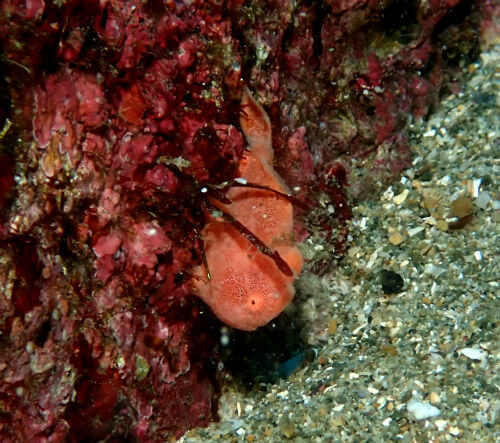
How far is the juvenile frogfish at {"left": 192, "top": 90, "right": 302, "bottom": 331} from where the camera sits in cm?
257

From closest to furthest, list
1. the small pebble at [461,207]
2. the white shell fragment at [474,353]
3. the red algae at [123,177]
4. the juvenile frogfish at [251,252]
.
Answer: the red algae at [123,177] → the juvenile frogfish at [251,252] → the white shell fragment at [474,353] → the small pebble at [461,207]

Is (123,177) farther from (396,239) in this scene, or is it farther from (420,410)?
(396,239)

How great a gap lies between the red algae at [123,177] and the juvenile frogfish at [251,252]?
0.34 feet

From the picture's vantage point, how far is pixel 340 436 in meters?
2.68

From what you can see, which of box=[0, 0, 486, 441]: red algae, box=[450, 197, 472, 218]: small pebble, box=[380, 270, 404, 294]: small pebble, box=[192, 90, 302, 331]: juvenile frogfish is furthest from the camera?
box=[450, 197, 472, 218]: small pebble

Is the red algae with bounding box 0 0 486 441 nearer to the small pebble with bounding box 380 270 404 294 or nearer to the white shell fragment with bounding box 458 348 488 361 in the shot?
the small pebble with bounding box 380 270 404 294

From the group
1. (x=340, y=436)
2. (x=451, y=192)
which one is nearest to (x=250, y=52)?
(x=451, y=192)

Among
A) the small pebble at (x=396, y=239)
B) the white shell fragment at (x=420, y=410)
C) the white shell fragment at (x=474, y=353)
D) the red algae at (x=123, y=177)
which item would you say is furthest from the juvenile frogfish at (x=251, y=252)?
the small pebble at (x=396, y=239)

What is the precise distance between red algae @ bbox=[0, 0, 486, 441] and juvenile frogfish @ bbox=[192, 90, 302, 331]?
0.10 metres

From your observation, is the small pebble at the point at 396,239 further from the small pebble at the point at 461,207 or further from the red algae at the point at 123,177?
the red algae at the point at 123,177

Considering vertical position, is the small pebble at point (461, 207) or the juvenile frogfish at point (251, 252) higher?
the juvenile frogfish at point (251, 252)

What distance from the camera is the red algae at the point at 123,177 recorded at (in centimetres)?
199

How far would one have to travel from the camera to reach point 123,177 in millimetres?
2305

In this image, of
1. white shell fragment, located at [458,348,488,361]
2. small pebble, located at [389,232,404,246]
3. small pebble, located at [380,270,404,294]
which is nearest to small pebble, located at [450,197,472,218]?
small pebble, located at [389,232,404,246]
